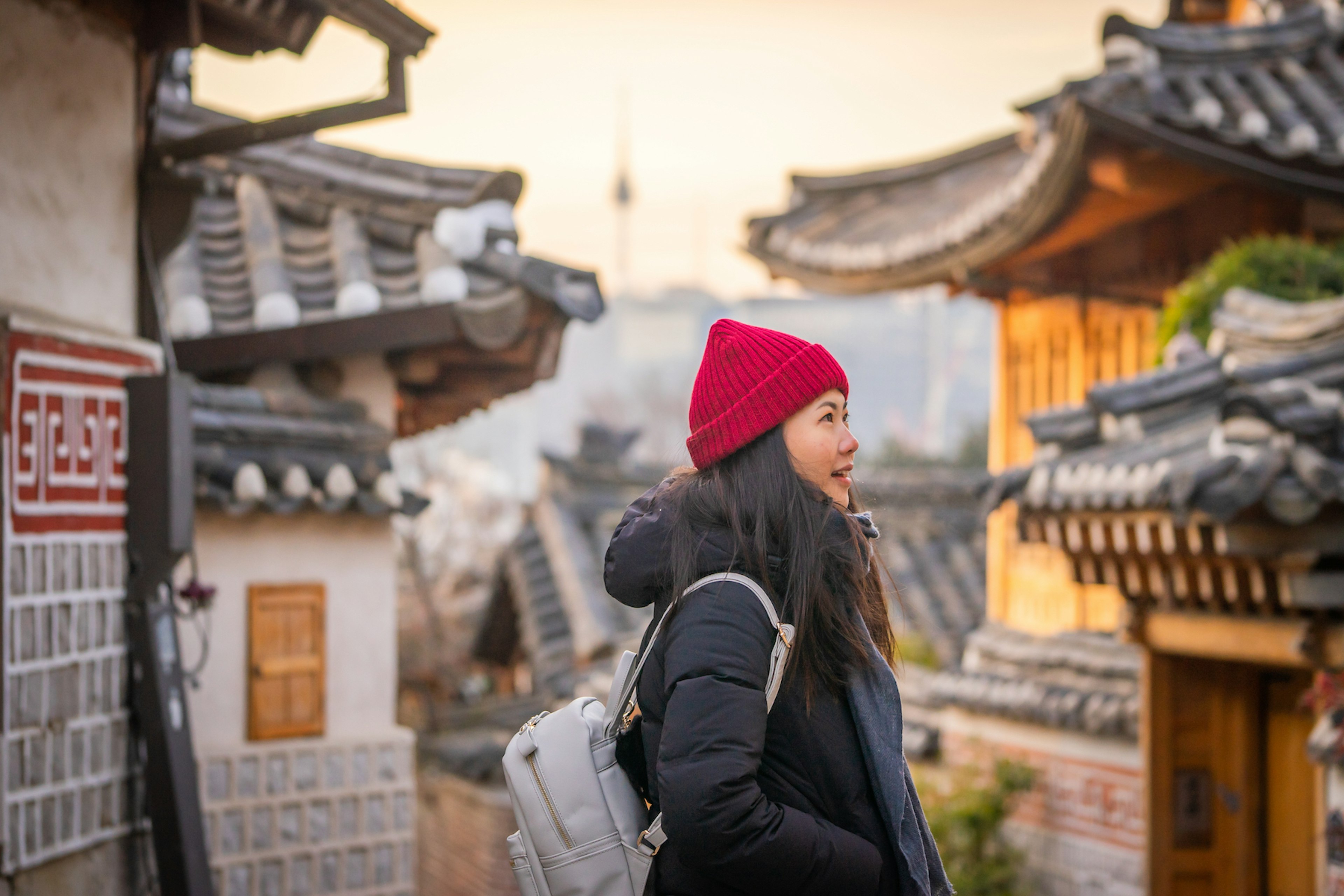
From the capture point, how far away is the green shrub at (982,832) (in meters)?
8.89

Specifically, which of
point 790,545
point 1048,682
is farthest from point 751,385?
point 1048,682

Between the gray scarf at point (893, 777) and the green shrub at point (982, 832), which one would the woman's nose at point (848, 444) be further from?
the green shrub at point (982, 832)

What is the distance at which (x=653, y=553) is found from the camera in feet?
7.88

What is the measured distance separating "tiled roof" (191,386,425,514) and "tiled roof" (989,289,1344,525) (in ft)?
10.8

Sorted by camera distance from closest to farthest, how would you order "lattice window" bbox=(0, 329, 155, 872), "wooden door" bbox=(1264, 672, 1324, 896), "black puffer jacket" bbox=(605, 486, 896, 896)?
1. "black puffer jacket" bbox=(605, 486, 896, 896)
2. "lattice window" bbox=(0, 329, 155, 872)
3. "wooden door" bbox=(1264, 672, 1324, 896)

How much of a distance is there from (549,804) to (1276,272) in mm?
5944

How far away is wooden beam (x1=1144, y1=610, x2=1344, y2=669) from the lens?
18.5ft

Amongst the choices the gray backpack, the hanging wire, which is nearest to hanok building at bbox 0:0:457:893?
the hanging wire

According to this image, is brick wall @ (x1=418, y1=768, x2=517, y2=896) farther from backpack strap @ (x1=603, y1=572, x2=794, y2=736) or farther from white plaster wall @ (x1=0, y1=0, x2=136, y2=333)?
backpack strap @ (x1=603, y1=572, x2=794, y2=736)

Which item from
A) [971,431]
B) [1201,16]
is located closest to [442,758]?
[1201,16]

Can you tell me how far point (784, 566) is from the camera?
93.3 inches

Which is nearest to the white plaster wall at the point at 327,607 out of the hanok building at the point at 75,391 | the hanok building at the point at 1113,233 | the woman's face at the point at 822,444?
the hanok building at the point at 75,391

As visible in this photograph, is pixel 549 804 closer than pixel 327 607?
Yes

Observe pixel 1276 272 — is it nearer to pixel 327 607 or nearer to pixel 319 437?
pixel 319 437
